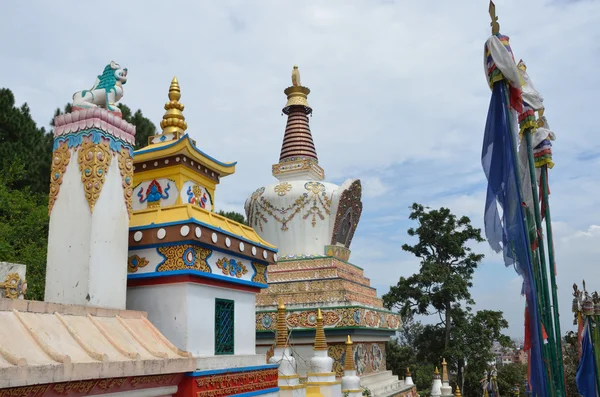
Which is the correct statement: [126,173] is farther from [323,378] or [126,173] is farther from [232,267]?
[323,378]

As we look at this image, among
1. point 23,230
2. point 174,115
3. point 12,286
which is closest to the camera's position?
point 12,286

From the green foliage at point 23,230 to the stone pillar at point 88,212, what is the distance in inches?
327

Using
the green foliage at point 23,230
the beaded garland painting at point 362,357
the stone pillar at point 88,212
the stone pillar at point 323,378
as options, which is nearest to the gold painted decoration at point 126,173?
the stone pillar at point 88,212

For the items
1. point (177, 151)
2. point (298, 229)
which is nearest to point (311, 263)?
point (298, 229)

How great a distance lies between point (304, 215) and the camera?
20391 mm

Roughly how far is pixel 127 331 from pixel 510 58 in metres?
5.97

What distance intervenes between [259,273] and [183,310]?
2.23m

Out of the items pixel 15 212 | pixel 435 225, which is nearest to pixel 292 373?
pixel 15 212

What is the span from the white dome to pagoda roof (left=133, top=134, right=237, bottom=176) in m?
11.1

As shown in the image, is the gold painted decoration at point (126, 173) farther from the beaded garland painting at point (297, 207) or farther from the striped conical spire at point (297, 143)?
the striped conical spire at point (297, 143)

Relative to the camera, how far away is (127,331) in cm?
667

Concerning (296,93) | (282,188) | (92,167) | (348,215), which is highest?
(296,93)

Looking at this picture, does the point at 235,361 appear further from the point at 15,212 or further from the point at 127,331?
the point at 15,212

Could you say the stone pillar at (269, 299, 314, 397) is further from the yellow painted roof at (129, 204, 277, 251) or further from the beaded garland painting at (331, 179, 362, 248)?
the beaded garland painting at (331, 179, 362, 248)
